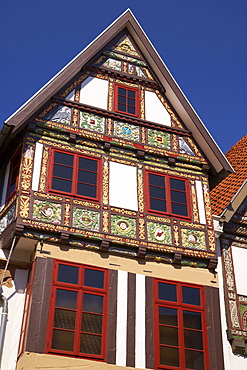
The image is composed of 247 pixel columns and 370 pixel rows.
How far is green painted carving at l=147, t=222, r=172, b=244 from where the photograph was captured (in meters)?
14.4

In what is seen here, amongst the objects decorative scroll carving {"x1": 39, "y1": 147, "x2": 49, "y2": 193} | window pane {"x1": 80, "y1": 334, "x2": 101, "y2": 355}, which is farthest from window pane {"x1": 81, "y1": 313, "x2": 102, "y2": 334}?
decorative scroll carving {"x1": 39, "y1": 147, "x2": 49, "y2": 193}

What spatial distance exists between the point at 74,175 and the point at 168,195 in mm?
2571

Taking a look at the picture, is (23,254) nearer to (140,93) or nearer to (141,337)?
(141,337)

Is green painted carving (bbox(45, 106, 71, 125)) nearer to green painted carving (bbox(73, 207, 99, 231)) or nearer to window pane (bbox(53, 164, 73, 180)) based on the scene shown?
window pane (bbox(53, 164, 73, 180))

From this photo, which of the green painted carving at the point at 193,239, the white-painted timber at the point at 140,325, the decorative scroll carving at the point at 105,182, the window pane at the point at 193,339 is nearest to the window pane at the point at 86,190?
the decorative scroll carving at the point at 105,182

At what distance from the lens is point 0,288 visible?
42.9 feet

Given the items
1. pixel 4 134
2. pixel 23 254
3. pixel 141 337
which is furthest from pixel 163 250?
pixel 4 134

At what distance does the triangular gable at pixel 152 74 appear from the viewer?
50.5ft

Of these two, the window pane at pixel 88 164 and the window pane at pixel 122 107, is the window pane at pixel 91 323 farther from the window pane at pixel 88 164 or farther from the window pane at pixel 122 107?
the window pane at pixel 122 107

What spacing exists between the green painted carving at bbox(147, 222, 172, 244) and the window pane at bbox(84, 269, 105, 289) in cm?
163

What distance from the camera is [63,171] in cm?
1459

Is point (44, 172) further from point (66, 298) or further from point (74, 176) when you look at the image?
point (66, 298)

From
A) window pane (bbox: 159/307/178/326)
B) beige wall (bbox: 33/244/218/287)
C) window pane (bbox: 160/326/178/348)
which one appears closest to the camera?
window pane (bbox: 160/326/178/348)

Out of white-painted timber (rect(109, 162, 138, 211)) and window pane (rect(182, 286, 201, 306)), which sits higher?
white-painted timber (rect(109, 162, 138, 211))
